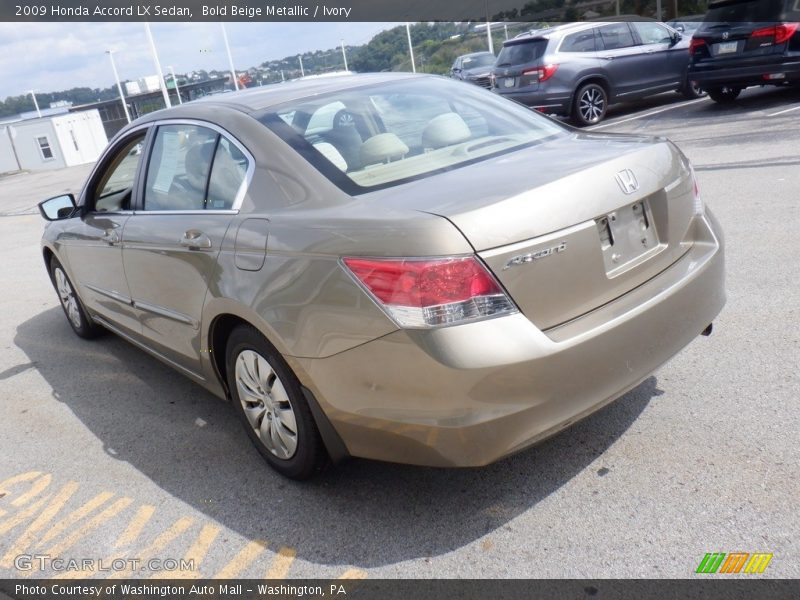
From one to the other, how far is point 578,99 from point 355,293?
11.8 metres

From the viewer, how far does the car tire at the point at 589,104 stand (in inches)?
527

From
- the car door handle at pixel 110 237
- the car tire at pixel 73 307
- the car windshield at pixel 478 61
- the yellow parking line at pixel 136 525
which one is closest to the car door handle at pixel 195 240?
the car door handle at pixel 110 237

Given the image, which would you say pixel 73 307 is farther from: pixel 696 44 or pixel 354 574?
pixel 696 44

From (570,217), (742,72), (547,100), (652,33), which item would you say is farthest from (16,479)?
(652,33)

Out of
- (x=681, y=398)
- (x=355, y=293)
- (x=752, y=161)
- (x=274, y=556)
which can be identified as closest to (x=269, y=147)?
(x=355, y=293)

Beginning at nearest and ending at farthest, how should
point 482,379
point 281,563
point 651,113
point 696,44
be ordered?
point 482,379 → point 281,563 → point 696,44 → point 651,113

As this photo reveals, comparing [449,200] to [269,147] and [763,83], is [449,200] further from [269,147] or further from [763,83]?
[763,83]

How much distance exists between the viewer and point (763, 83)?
11.4 meters

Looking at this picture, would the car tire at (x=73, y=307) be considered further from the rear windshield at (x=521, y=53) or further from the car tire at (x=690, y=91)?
the car tire at (x=690, y=91)

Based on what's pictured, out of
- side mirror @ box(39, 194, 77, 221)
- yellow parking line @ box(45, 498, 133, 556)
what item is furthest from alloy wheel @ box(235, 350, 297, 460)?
side mirror @ box(39, 194, 77, 221)

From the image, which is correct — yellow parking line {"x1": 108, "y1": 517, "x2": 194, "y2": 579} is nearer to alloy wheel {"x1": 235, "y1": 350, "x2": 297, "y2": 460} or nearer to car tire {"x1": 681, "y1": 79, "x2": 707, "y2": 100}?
alloy wheel {"x1": 235, "y1": 350, "x2": 297, "y2": 460}

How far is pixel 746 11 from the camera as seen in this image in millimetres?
11359

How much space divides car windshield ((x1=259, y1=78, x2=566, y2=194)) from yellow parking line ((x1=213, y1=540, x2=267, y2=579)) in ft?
4.67

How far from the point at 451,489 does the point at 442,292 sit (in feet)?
3.49
